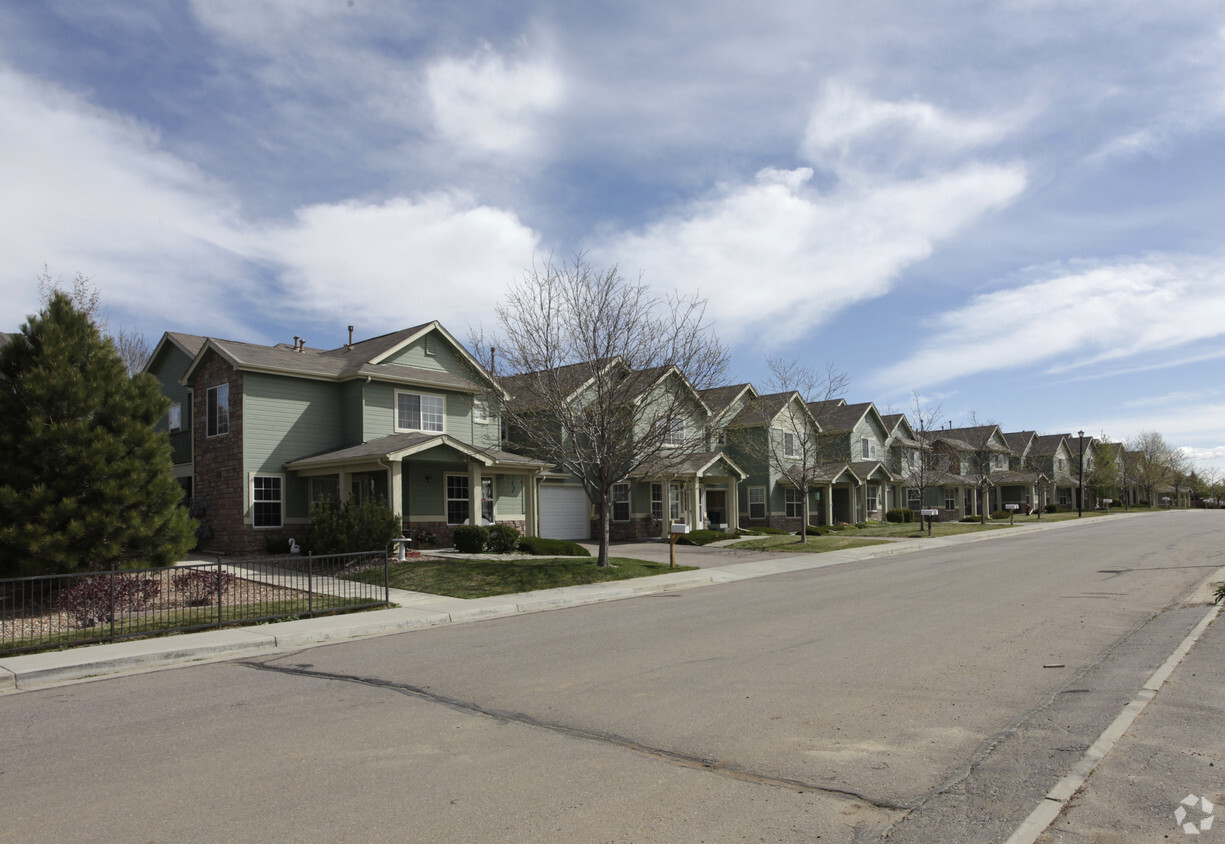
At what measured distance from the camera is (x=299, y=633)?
1268 cm

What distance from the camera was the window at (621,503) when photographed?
36031mm

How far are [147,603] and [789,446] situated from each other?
34.4 meters

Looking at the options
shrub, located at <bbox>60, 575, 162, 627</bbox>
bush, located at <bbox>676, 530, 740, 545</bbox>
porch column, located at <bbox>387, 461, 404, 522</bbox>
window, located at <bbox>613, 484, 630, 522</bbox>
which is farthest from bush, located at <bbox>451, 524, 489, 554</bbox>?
window, located at <bbox>613, 484, 630, 522</bbox>

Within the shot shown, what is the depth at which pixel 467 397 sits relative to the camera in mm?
29469

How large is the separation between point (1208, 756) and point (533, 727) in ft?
16.6

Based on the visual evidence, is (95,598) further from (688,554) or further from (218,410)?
(688,554)

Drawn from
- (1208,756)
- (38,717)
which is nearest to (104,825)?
(38,717)

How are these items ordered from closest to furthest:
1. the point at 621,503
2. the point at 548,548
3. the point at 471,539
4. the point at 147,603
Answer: the point at 147,603 → the point at 471,539 → the point at 548,548 → the point at 621,503

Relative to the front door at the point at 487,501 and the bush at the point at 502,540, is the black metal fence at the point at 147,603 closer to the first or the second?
the bush at the point at 502,540

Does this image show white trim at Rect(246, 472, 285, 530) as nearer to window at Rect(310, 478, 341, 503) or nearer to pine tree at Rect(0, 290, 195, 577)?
window at Rect(310, 478, 341, 503)

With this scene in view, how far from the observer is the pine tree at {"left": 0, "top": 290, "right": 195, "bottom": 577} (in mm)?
15125

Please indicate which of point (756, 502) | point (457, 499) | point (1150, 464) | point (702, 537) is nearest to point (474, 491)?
point (457, 499)

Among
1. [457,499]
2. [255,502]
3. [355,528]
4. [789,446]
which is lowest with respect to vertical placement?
[355,528]

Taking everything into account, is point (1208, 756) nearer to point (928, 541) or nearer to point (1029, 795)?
point (1029, 795)
